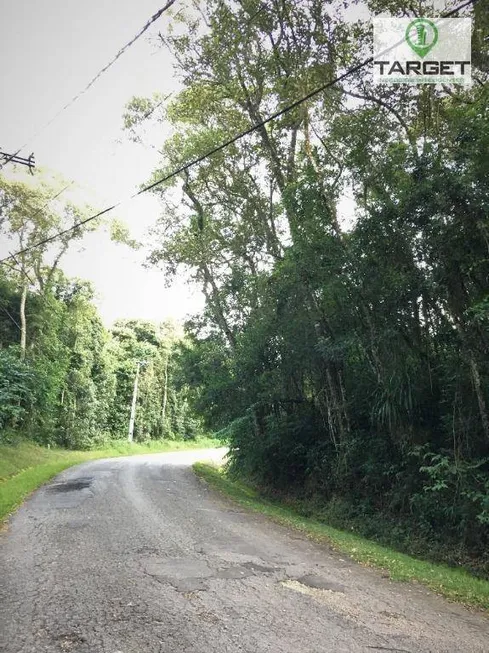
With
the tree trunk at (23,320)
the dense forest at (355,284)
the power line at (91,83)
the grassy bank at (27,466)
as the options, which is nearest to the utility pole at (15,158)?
the power line at (91,83)

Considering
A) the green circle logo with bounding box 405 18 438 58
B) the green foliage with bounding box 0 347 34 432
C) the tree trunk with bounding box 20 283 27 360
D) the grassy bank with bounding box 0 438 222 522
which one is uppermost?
the green circle logo with bounding box 405 18 438 58

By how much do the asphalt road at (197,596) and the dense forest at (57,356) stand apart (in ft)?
35.5

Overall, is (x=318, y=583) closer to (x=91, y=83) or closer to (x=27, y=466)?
(x=91, y=83)

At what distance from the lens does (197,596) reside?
466cm

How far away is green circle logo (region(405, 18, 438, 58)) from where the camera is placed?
32.7 feet

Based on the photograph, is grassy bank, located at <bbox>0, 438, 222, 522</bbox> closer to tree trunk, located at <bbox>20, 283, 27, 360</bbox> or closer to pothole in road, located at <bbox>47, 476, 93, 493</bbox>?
pothole in road, located at <bbox>47, 476, 93, 493</bbox>

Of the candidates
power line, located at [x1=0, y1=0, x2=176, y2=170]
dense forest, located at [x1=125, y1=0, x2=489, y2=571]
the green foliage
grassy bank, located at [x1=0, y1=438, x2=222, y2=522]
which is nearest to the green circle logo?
dense forest, located at [x1=125, y1=0, x2=489, y2=571]

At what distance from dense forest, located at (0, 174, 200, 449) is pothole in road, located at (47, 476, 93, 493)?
416 centimetres

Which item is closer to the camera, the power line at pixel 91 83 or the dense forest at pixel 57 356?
the power line at pixel 91 83

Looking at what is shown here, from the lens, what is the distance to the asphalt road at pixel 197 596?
12.3 ft

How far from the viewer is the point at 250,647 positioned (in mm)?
3629

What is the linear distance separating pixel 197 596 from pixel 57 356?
24068 mm

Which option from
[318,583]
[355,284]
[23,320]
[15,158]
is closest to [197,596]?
[318,583]

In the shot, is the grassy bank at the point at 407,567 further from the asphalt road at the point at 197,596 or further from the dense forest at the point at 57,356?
the dense forest at the point at 57,356
